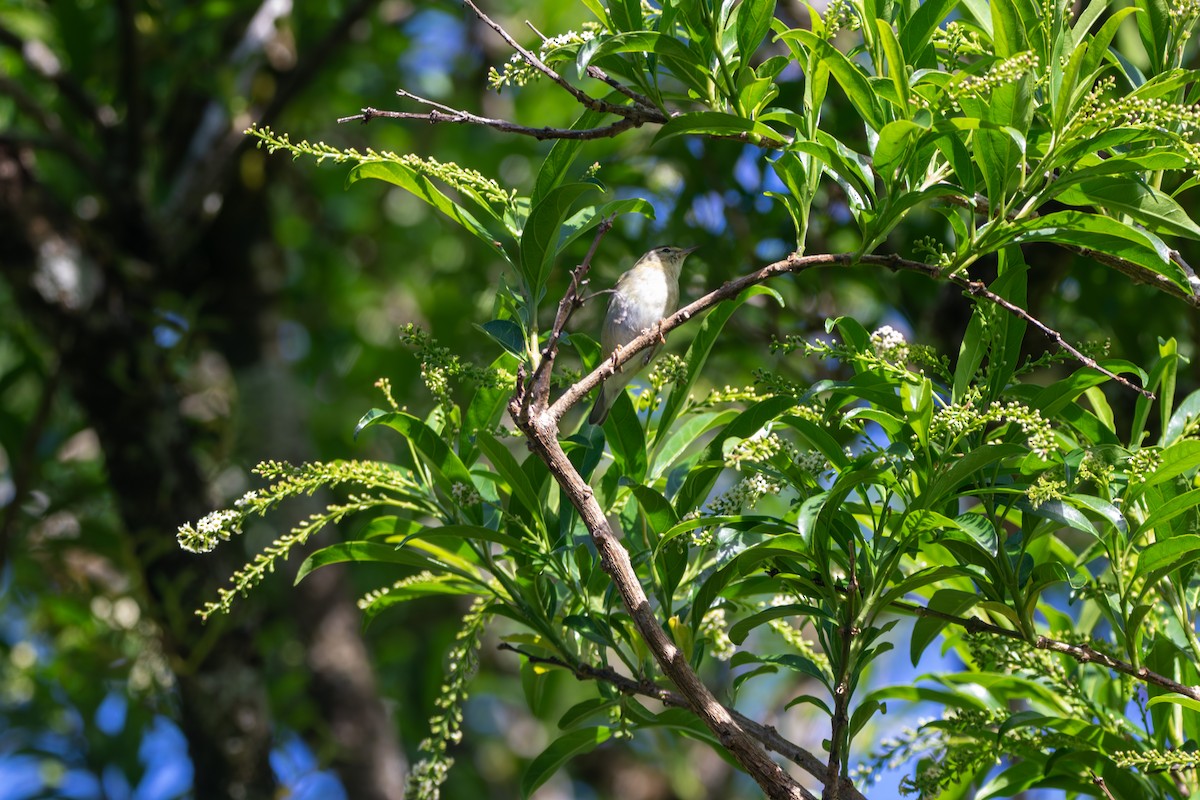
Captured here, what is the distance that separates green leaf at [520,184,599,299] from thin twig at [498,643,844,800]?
61 cm

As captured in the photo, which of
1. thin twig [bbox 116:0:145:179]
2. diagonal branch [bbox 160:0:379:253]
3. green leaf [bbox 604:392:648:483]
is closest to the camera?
green leaf [bbox 604:392:648:483]

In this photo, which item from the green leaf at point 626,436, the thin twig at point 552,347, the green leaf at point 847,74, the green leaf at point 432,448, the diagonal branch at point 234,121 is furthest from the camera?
the diagonal branch at point 234,121

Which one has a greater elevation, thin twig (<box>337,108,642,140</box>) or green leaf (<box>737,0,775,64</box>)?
green leaf (<box>737,0,775,64</box>)

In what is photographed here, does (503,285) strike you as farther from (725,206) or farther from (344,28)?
(344,28)

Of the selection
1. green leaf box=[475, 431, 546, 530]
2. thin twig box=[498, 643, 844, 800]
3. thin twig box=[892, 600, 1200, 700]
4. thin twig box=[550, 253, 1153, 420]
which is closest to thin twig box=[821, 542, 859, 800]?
thin twig box=[498, 643, 844, 800]

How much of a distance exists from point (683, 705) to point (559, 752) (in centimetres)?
36

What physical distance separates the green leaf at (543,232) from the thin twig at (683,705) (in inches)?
24.2

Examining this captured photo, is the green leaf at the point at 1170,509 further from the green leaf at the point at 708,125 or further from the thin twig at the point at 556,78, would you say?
the thin twig at the point at 556,78

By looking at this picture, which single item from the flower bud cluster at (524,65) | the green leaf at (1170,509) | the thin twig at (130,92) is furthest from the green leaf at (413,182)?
the thin twig at (130,92)

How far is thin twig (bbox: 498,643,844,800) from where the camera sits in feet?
5.91

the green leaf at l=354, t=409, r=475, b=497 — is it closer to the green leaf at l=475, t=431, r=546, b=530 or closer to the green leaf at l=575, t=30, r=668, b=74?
the green leaf at l=475, t=431, r=546, b=530

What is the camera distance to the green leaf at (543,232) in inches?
69.1

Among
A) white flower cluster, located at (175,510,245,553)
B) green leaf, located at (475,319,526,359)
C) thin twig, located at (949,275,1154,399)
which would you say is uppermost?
thin twig, located at (949,275,1154,399)

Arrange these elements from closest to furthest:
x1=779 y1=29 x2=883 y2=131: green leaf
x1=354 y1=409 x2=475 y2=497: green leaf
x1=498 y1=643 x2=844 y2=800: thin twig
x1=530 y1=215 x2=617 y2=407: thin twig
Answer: x1=530 y1=215 x2=617 y2=407: thin twig, x1=779 y1=29 x2=883 y2=131: green leaf, x1=498 y1=643 x2=844 y2=800: thin twig, x1=354 y1=409 x2=475 y2=497: green leaf
